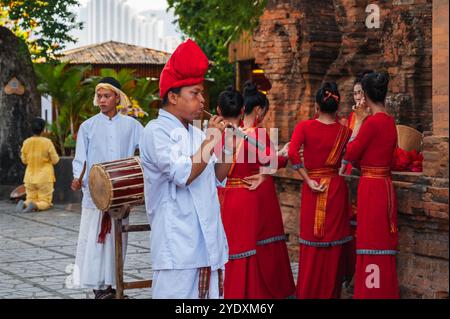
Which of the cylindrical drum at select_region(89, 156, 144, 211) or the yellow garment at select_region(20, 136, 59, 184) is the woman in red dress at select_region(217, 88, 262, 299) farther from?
the yellow garment at select_region(20, 136, 59, 184)

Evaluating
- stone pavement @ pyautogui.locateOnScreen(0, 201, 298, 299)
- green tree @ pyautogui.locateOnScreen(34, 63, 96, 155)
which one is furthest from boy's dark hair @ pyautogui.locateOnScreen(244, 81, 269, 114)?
green tree @ pyautogui.locateOnScreen(34, 63, 96, 155)

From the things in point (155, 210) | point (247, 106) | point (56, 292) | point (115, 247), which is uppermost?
point (247, 106)

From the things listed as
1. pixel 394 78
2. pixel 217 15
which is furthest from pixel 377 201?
pixel 217 15

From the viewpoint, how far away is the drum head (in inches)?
299

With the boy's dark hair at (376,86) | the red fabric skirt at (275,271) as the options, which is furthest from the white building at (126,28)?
the boy's dark hair at (376,86)

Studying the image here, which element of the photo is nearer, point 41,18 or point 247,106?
point 247,106

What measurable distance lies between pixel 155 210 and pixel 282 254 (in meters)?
3.31

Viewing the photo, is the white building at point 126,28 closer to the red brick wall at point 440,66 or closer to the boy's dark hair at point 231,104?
the boy's dark hair at point 231,104

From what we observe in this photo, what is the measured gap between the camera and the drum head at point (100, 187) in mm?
7582

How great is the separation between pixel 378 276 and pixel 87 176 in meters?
2.99

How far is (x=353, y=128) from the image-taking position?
842 centimetres

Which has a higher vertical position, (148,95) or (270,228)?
(148,95)
